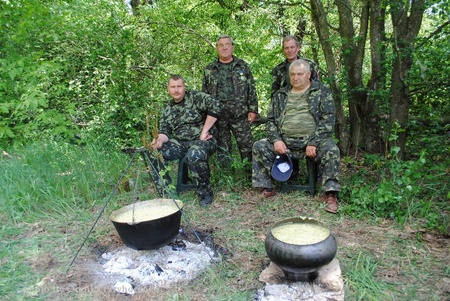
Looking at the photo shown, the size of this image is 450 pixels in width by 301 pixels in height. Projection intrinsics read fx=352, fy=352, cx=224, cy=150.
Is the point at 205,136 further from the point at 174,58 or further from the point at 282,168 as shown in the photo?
the point at 174,58

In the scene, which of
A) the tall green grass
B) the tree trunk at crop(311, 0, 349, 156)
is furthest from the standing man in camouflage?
the tall green grass

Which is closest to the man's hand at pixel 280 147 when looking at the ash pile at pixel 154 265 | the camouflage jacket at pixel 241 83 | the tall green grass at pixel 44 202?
the camouflage jacket at pixel 241 83

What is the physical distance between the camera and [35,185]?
13.3 ft

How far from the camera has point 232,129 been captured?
4559mm

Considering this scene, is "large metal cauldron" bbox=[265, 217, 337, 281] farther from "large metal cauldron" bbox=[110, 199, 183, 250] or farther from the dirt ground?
"large metal cauldron" bbox=[110, 199, 183, 250]

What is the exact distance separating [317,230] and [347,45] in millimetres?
3312

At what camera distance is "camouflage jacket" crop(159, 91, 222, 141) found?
162 inches

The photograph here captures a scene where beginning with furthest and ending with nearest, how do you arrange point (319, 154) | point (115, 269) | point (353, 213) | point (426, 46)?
point (426, 46) < point (319, 154) < point (353, 213) < point (115, 269)

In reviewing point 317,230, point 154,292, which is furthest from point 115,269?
point 317,230

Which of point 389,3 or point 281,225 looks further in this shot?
point 389,3

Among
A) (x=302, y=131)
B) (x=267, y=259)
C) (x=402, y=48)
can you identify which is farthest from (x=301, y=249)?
(x=402, y=48)

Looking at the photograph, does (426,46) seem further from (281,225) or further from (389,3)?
(281,225)

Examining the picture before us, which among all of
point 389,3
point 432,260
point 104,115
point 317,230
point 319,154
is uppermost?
point 389,3

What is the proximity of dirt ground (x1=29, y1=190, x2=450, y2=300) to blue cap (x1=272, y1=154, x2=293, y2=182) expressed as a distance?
0.90ft
